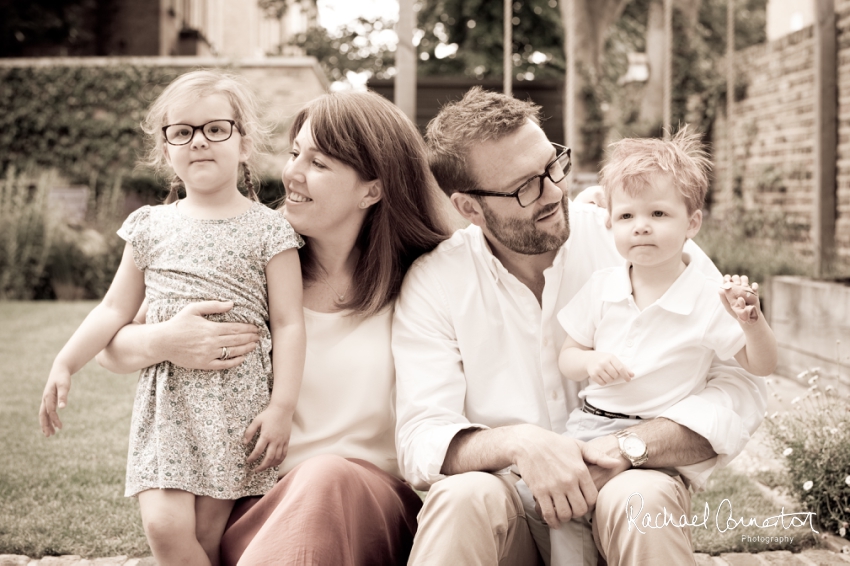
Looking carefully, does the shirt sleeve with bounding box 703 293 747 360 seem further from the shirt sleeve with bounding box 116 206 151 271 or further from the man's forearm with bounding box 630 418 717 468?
the shirt sleeve with bounding box 116 206 151 271

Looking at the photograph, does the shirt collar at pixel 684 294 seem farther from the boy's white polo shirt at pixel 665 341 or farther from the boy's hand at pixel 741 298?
the boy's hand at pixel 741 298

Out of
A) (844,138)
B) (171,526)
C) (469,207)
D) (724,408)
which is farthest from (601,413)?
(844,138)

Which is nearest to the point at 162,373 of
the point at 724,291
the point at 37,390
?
the point at 724,291

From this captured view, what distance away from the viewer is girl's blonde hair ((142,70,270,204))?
2.15 meters

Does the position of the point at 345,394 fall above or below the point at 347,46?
below

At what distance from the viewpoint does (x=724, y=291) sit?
172 cm

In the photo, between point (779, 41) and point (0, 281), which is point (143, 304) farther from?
point (779, 41)

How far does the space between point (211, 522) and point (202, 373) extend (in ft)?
1.23

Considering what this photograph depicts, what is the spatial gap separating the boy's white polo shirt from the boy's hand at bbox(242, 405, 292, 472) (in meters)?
0.80

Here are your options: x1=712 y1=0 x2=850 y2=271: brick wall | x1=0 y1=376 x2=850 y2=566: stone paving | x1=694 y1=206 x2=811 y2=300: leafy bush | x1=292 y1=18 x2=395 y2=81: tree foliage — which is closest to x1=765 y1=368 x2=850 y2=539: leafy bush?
x1=0 y1=376 x2=850 y2=566: stone paving

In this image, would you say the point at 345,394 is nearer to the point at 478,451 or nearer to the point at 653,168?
the point at 478,451

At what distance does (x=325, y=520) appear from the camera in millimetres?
1756

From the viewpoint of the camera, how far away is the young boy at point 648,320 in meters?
1.91

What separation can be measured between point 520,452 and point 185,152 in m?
1.17
